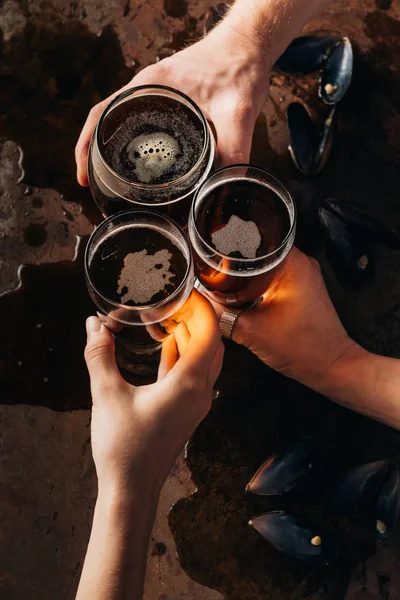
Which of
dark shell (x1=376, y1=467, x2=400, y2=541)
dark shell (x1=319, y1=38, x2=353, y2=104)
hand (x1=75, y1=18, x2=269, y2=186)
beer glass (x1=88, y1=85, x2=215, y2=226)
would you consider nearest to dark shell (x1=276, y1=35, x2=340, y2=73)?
dark shell (x1=319, y1=38, x2=353, y2=104)

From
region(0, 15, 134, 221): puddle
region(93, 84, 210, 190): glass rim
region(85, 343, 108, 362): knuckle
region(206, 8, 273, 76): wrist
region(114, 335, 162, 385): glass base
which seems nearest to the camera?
region(93, 84, 210, 190): glass rim

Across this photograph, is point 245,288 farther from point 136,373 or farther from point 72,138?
point 72,138

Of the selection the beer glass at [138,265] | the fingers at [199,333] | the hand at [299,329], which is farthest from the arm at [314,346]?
the beer glass at [138,265]

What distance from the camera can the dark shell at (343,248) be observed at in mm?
1745

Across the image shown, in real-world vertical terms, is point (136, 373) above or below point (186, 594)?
above

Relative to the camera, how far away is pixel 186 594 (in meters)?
1.63

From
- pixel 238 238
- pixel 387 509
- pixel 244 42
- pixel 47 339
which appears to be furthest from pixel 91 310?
pixel 387 509

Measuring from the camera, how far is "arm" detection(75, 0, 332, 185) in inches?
57.8

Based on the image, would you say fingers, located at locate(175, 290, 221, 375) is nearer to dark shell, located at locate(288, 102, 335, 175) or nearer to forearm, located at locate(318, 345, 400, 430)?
forearm, located at locate(318, 345, 400, 430)

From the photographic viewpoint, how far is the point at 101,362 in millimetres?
1260

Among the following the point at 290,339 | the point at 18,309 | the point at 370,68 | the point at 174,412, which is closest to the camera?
the point at 174,412

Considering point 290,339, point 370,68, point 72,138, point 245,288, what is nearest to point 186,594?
point 290,339

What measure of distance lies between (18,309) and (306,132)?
0.95 m

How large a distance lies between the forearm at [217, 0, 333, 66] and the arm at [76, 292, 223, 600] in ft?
2.74
